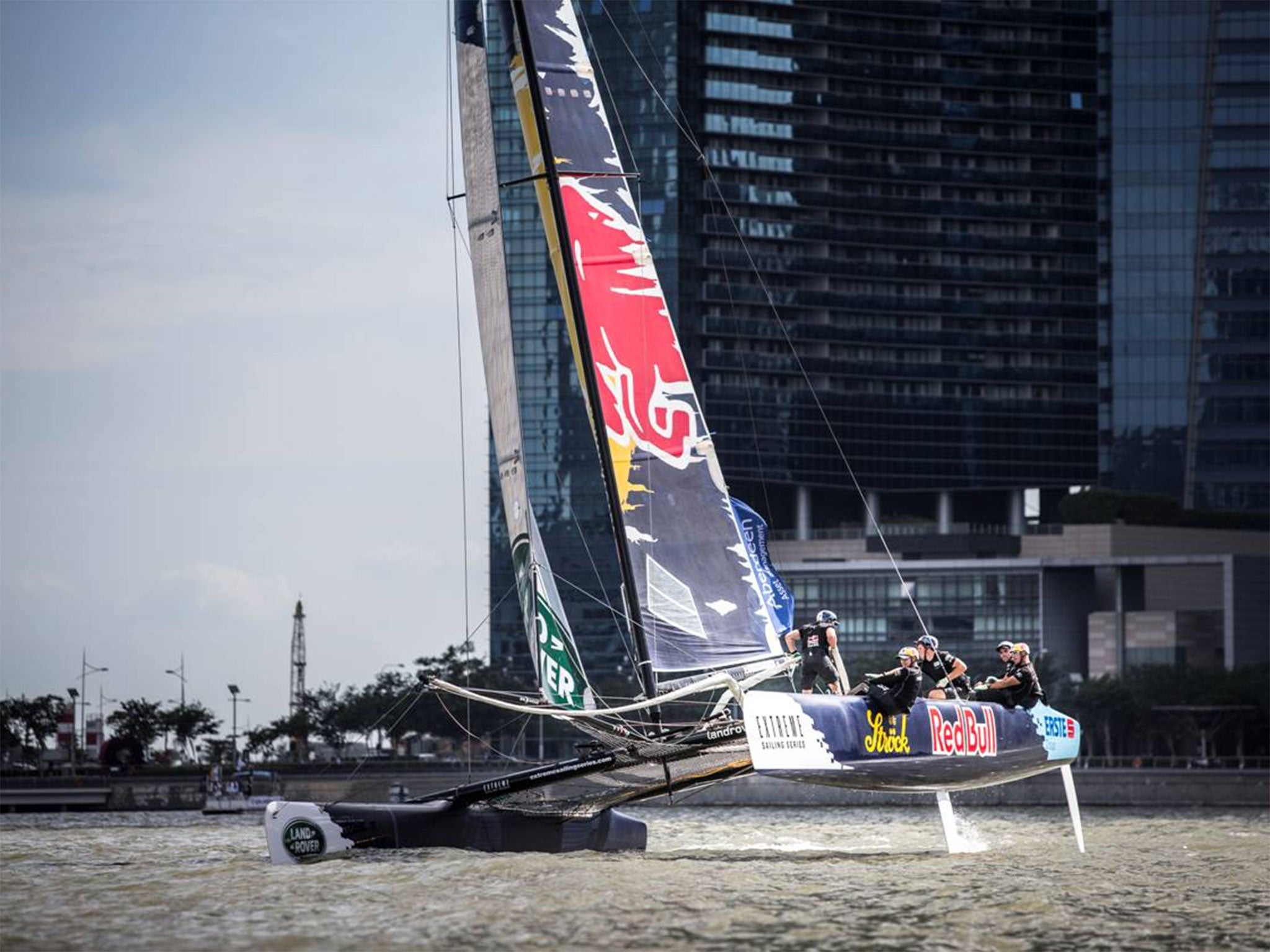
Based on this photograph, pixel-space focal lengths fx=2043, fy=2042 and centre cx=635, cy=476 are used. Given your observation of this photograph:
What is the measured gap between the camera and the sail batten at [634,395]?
3078cm

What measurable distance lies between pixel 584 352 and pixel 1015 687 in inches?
Result: 362

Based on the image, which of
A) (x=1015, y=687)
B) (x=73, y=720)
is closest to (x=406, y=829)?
(x=1015, y=687)

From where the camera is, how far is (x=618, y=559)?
31453 millimetres

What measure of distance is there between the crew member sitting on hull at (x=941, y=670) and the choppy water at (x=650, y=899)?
2.79 metres

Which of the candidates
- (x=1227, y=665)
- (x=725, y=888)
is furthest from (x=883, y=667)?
(x=725, y=888)

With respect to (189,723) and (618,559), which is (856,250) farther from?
(618,559)

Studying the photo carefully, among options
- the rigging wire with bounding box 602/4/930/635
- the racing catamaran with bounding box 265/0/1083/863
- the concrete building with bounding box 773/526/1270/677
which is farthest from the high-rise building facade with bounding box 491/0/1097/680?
the racing catamaran with bounding box 265/0/1083/863

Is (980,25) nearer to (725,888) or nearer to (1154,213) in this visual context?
(1154,213)

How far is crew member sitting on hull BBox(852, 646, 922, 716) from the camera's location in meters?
29.7

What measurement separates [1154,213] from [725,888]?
530 feet

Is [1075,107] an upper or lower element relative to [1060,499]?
upper

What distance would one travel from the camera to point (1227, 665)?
6156 inches

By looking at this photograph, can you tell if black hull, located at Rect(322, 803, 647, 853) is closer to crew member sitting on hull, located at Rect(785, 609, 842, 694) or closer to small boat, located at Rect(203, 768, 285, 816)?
crew member sitting on hull, located at Rect(785, 609, 842, 694)

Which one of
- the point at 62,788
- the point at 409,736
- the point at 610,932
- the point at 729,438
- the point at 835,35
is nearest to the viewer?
the point at 610,932
